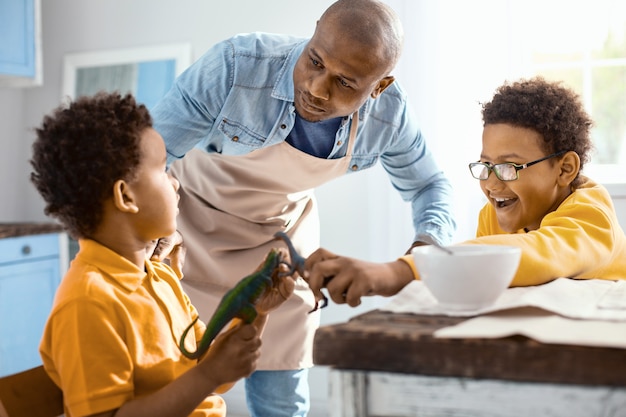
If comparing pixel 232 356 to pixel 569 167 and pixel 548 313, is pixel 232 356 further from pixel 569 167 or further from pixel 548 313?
pixel 569 167

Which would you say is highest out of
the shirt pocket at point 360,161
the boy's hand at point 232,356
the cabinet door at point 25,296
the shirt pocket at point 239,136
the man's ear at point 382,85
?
the man's ear at point 382,85

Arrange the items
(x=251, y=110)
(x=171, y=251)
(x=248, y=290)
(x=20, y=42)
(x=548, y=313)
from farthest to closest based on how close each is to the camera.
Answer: (x=20, y=42) < (x=251, y=110) < (x=171, y=251) < (x=248, y=290) < (x=548, y=313)

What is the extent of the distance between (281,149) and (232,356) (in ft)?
2.67

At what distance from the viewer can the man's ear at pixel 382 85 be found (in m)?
1.79

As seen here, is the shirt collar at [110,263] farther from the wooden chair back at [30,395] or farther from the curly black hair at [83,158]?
the wooden chair back at [30,395]

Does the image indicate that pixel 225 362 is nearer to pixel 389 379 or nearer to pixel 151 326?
pixel 151 326

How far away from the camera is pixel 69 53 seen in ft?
12.4

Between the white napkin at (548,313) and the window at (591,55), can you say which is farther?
the window at (591,55)

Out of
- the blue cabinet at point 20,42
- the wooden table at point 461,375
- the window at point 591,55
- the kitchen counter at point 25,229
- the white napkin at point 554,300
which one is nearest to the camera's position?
the wooden table at point 461,375

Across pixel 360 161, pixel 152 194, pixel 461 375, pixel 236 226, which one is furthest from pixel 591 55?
pixel 461 375

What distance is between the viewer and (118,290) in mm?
1154

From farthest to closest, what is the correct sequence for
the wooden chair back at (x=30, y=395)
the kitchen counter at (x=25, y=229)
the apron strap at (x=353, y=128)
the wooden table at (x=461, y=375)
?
the kitchen counter at (x=25, y=229)
the apron strap at (x=353, y=128)
the wooden chair back at (x=30, y=395)
the wooden table at (x=461, y=375)

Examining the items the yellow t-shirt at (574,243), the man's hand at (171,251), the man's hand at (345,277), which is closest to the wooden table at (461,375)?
the man's hand at (345,277)

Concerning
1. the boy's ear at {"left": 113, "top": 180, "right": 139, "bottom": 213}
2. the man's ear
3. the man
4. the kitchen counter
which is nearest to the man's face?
the man
